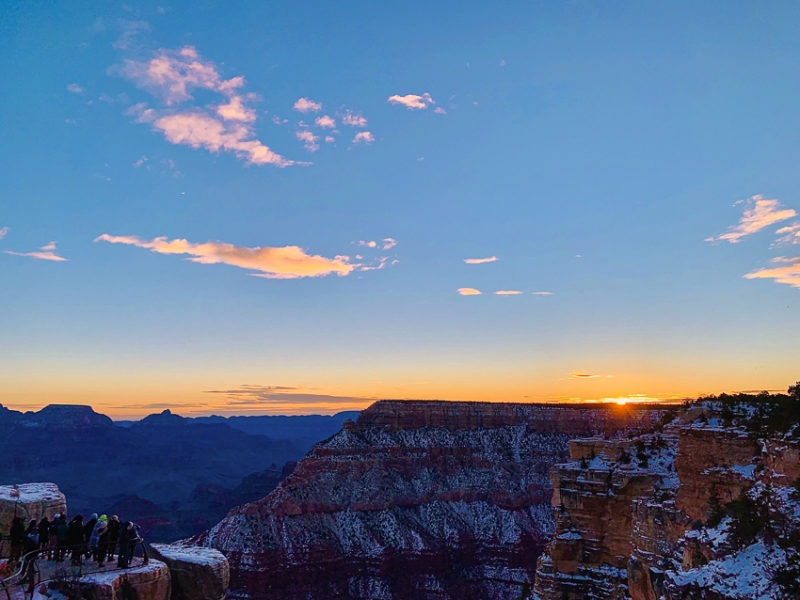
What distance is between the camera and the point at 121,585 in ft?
41.3

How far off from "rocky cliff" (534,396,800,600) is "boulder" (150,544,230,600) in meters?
9.79

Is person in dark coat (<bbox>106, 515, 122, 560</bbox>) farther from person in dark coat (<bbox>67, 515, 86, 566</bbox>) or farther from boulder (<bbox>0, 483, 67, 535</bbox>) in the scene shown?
boulder (<bbox>0, 483, 67, 535</bbox>)

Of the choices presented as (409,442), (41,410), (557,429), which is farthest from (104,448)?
(557,429)

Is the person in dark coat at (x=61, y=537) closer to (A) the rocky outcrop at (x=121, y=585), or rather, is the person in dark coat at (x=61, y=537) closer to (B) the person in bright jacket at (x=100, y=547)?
(B) the person in bright jacket at (x=100, y=547)

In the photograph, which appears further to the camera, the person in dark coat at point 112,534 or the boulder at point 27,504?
the boulder at point 27,504

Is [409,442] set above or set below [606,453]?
below

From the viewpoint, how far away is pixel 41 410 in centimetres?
19612

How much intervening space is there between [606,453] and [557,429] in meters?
64.8

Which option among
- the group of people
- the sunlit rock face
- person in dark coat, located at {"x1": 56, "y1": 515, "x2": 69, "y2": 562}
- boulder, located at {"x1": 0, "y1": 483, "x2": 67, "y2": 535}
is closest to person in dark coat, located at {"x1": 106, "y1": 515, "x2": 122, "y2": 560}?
the group of people

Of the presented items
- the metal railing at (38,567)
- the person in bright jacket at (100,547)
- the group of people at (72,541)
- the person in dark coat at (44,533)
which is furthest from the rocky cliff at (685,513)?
the person in dark coat at (44,533)

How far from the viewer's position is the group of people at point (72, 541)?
43.8 ft

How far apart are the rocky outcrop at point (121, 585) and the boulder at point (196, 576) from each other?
0.47 m

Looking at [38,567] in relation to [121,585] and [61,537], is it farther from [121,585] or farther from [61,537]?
[121,585]

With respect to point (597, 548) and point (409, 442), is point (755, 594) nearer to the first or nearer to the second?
point (597, 548)
